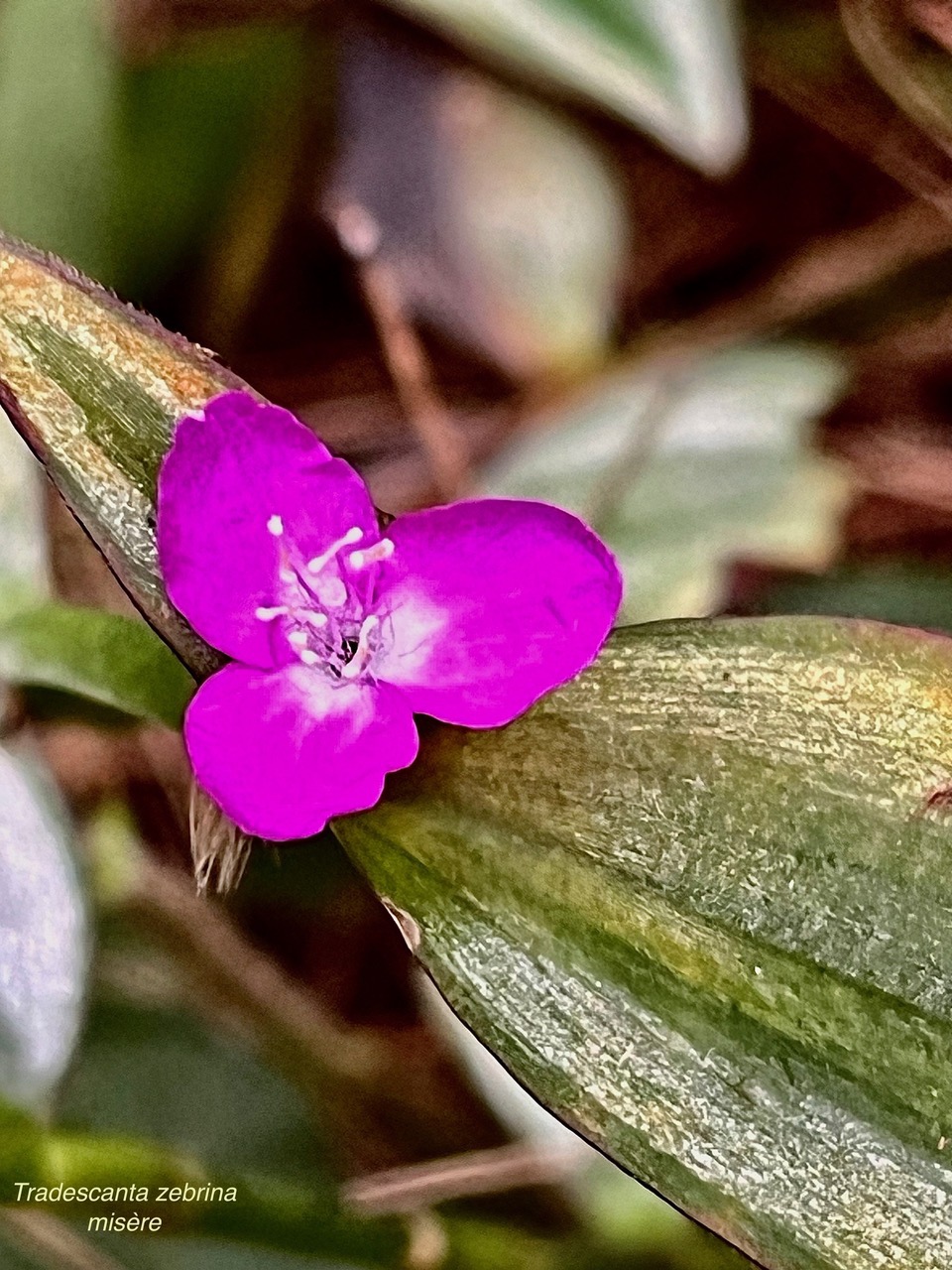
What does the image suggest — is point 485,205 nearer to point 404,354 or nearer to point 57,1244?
point 404,354

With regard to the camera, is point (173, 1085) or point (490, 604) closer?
point (490, 604)

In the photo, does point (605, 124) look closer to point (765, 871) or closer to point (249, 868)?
point (249, 868)

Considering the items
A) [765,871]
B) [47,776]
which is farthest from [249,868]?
[765,871]

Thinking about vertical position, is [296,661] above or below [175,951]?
above

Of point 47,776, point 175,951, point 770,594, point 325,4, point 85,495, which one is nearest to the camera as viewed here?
point 85,495

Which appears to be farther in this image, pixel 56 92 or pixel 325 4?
pixel 325 4

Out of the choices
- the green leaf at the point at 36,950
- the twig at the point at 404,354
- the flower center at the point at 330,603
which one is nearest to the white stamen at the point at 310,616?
the flower center at the point at 330,603

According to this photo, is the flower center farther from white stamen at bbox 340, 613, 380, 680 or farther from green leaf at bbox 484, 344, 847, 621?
green leaf at bbox 484, 344, 847, 621

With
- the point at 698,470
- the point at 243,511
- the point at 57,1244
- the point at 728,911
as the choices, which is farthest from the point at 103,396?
the point at 698,470
